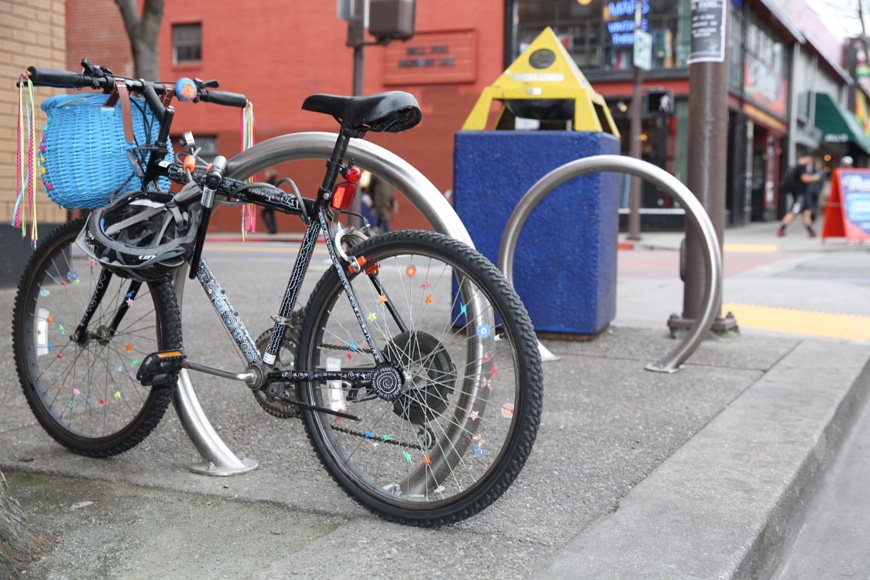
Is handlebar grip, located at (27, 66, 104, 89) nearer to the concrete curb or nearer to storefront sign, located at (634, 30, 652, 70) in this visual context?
the concrete curb

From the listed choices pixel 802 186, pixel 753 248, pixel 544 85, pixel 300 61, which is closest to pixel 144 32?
pixel 544 85

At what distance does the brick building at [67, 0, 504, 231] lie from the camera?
22.7 metres

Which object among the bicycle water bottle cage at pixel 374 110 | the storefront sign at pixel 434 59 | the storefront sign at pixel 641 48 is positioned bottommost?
the bicycle water bottle cage at pixel 374 110

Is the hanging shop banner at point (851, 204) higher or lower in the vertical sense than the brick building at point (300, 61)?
lower

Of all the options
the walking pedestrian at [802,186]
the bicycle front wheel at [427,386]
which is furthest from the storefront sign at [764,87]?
the bicycle front wheel at [427,386]

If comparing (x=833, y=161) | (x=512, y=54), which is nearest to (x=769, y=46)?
(x=512, y=54)

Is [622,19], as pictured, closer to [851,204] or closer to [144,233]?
[851,204]

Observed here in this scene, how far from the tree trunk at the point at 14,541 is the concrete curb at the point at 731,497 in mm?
1228

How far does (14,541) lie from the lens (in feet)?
7.36

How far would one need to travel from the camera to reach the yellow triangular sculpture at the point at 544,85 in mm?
5504

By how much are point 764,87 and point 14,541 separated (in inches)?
1160

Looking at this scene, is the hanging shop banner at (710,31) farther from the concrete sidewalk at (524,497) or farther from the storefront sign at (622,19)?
the storefront sign at (622,19)

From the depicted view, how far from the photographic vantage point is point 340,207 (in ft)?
8.90

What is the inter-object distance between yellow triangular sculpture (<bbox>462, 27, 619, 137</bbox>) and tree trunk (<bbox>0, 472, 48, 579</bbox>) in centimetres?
372
